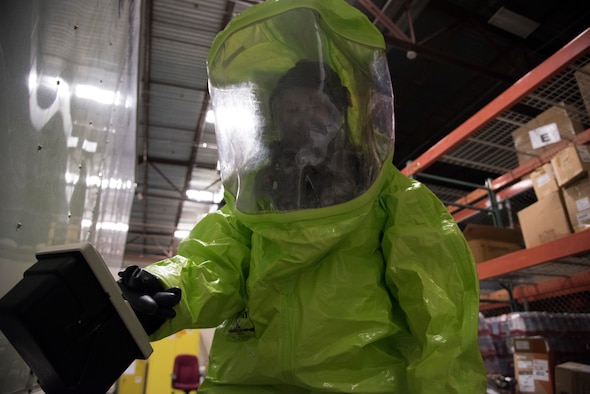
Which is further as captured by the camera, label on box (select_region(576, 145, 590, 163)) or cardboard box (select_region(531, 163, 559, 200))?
cardboard box (select_region(531, 163, 559, 200))

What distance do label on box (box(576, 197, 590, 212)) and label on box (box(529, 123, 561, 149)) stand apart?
42 centimetres

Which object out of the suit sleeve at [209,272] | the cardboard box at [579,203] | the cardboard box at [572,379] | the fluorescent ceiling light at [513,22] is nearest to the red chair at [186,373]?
the cardboard box at [572,379]

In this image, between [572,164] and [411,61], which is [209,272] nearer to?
[572,164]

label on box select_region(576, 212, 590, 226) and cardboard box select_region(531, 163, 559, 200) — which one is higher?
cardboard box select_region(531, 163, 559, 200)

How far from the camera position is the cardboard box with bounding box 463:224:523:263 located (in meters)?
2.85

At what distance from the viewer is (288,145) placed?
112 centimetres

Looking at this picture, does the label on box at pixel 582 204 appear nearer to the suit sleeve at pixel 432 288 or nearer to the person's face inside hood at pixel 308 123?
the suit sleeve at pixel 432 288

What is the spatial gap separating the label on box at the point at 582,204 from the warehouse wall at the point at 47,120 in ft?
7.80

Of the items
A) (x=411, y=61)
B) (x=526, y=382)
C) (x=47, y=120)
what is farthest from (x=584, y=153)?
(x=411, y=61)

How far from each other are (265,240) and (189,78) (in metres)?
4.26

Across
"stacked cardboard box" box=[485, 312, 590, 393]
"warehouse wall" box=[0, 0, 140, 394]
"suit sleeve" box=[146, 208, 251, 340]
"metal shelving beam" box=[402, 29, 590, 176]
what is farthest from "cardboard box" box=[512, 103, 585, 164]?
"warehouse wall" box=[0, 0, 140, 394]

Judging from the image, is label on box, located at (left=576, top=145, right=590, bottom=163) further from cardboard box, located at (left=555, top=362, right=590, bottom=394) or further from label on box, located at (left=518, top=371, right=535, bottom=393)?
label on box, located at (left=518, top=371, right=535, bottom=393)

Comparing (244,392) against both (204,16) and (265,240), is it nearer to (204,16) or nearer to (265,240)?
(265,240)

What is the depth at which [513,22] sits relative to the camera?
4.69m
